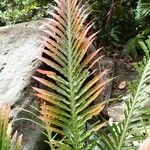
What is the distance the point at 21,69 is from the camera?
9.89 ft

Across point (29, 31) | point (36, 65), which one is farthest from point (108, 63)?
point (36, 65)

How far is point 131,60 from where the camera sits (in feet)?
20.8

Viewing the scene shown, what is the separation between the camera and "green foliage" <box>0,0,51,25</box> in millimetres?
6220

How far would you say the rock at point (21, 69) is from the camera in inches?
103

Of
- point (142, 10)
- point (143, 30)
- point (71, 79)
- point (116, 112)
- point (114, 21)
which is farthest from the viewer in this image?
point (114, 21)

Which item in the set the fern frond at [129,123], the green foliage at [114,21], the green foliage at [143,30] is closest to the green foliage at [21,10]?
the green foliage at [114,21]

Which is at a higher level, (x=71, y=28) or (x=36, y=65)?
(x=71, y=28)

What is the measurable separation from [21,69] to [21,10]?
3564mm

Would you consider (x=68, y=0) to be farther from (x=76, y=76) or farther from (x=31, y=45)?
(x=31, y=45)

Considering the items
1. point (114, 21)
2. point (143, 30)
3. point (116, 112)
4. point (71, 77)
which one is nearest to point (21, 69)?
point (71, 77)

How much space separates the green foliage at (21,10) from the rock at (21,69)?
2.33 meters

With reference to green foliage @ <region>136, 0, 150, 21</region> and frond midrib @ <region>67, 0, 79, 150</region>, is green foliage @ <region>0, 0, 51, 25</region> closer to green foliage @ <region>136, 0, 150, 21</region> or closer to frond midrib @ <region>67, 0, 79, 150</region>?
green foliage @ <region>136, 0, 150, 21</region>

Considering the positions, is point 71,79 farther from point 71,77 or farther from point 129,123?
point 129,123

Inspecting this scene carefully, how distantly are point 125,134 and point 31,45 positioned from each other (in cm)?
155
